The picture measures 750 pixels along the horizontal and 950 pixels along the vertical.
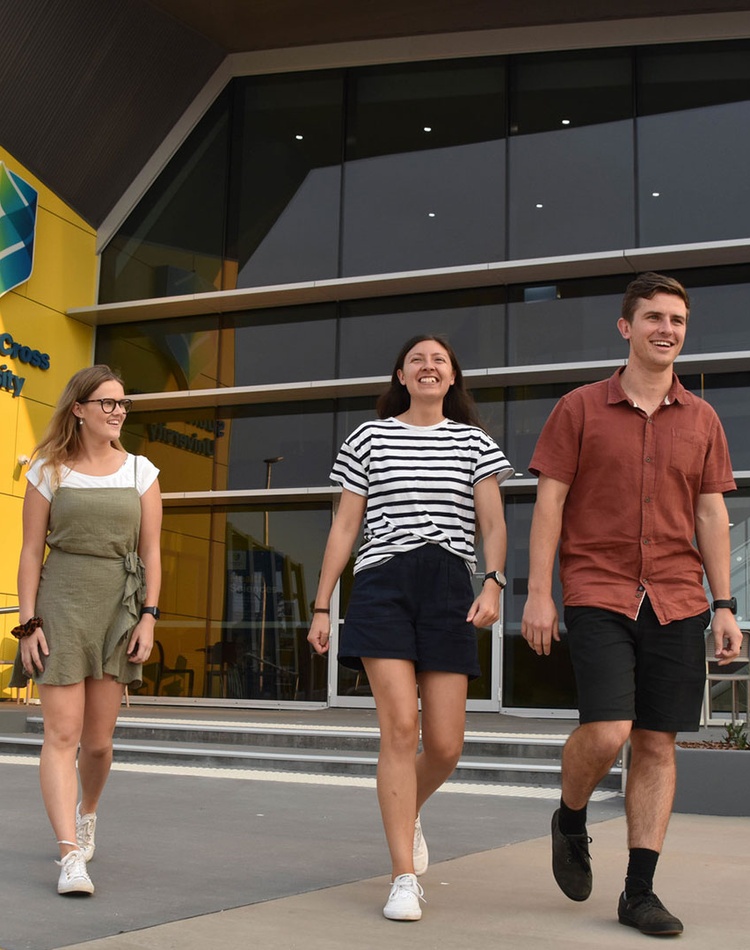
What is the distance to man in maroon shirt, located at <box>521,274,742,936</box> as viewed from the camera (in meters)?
3.23


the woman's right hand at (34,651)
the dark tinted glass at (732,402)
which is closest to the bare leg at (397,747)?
the woman's right hand at (34,651)

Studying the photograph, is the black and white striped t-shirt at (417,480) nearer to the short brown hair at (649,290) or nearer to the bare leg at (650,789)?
the short brown hair at (649,290)

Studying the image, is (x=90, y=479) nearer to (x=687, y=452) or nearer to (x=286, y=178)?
(x=687, y=452)

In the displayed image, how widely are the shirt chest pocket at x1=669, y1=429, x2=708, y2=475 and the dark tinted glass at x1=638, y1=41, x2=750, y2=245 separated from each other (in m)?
11.0

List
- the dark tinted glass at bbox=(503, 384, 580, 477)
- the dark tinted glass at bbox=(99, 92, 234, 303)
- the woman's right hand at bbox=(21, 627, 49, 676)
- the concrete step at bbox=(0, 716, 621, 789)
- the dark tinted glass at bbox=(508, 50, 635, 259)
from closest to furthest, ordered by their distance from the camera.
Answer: the woman's right hand at bbox=(21, 627, 49, 676)
the concrete step at bbox=(0, 716, 621, 789)
the dark tinted glass at bbox=(503, 384, 580, 477)
the dark tinted glass at bbox=(508, 50, 635, 259)
the dark tinted glass at bbox=(99, 92, 234, 303)

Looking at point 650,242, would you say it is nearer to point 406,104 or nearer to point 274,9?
point 406,104

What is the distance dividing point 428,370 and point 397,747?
1243 mm

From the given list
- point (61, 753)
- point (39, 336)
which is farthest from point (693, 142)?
point (61, 753)

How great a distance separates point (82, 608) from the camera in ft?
12.6

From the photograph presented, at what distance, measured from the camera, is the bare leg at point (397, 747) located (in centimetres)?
338

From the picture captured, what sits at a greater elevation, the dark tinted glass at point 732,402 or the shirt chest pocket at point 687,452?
the dark tinted glass at point 732,402

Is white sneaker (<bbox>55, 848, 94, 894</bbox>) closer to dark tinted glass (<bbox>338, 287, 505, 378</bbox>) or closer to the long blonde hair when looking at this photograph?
the long blonde hair

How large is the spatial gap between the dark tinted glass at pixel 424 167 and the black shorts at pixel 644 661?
11.8 m

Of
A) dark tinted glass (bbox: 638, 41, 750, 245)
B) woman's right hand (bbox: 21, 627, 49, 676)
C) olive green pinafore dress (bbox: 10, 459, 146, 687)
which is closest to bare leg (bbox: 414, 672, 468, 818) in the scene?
olive green pinafore dress (bbox: 10, 459, 146, 687)
